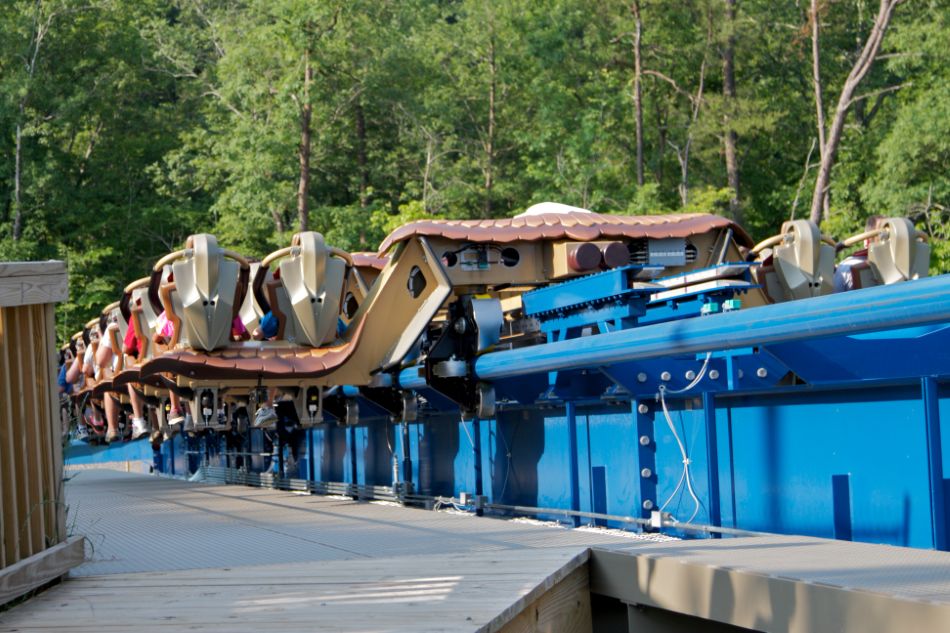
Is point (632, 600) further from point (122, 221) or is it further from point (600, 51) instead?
point (122, 221)

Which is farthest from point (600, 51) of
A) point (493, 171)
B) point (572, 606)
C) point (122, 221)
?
point (572, 606)

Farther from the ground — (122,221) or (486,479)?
(122,221)

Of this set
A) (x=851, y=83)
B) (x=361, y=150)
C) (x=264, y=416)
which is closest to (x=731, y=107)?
(x=851, y=83)

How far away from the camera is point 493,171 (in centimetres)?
4122

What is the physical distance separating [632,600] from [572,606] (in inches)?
11.7

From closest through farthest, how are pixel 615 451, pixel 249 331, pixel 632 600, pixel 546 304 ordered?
pixel 632 600 < pixel 615 451 < pixel 546 304 < pixel 249 331

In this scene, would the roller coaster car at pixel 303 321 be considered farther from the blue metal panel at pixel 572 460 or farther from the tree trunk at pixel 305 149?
the tree trunk at pixel 305 149

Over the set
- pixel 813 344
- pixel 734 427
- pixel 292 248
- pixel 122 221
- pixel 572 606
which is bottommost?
pixel 572 606

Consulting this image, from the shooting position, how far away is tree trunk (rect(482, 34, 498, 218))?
40.8m

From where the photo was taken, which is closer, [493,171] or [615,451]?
[615,451]

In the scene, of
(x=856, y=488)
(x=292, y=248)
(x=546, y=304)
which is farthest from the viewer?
A: (x=292, y=248)

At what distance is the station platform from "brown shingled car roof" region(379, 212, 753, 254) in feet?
11.5

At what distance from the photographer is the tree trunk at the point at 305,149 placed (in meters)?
38.8

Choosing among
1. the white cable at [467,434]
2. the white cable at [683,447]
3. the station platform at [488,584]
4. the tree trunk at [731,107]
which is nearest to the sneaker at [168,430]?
the white cable at [467,434]
